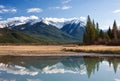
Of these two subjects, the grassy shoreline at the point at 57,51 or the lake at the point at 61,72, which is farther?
the grassy shoreline at the point at 57,51

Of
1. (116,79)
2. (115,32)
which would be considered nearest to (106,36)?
(115,32)

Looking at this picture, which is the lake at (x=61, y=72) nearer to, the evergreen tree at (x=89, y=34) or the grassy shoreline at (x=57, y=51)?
the grassy shoreline at (x=57, y=51)

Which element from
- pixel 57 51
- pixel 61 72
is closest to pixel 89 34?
pixel 57 51

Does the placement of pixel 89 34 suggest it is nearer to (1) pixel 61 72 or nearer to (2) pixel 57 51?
(2) pixel 57 51

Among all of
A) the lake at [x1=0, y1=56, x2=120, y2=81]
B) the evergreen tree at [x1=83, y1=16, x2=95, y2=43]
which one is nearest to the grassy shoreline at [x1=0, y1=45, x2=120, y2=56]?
the lake at [x1=0, y1=56, x2=120, y2=81]

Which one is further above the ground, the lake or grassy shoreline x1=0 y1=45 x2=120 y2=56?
the lake

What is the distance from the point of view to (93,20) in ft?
469

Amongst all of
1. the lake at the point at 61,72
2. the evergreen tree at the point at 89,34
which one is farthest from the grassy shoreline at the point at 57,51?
the evergreen tree at the point at 89,34

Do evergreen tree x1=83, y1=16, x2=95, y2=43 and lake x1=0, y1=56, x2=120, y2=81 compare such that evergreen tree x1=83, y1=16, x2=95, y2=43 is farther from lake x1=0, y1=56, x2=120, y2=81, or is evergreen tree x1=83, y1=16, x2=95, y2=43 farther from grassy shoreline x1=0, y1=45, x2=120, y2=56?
lake x1=0, y1=56, x2=120, y2=81

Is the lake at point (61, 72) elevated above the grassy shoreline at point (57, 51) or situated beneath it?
elevated above

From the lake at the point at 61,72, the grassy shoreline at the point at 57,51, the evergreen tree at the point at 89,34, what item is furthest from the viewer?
the evergreen tree at the point at 89,34

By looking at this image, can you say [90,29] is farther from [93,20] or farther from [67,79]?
[67,79]

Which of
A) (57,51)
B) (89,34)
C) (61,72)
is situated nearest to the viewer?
(61,72)

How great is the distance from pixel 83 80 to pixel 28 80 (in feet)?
15.8
